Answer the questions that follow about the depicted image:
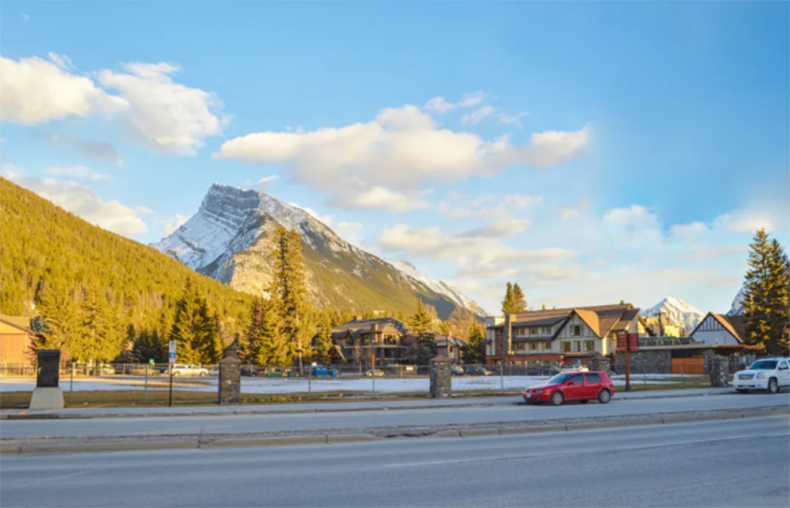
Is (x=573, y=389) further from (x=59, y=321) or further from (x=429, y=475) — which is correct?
(x=59, y=321)

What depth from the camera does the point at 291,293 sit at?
2950 inches

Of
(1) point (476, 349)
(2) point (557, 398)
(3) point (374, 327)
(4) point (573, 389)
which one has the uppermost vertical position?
(3) point (374, 327)

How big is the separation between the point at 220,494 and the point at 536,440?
870 centimetres

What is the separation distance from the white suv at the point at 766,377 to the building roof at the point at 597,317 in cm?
5190

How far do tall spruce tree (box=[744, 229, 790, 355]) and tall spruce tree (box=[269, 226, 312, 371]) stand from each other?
50.9m

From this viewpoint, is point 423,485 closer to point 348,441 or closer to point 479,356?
point 348,441

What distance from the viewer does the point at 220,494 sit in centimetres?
909

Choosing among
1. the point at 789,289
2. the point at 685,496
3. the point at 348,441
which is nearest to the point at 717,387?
the point at 348,441

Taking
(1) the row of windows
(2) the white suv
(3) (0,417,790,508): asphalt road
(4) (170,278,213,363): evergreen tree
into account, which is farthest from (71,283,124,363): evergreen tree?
(3) (0,417,790,508): asphalt road

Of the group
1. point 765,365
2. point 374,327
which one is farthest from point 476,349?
point 765,365

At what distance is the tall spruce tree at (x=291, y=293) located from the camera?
74.4 meters

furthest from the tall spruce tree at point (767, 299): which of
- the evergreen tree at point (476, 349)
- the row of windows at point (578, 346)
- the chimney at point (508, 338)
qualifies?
the evergreen tree at point (476, 349)

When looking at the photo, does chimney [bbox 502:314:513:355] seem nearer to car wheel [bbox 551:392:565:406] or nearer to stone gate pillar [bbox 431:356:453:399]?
stone gate pillar [bbox 431:356:453:399]

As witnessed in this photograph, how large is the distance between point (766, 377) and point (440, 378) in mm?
17609
